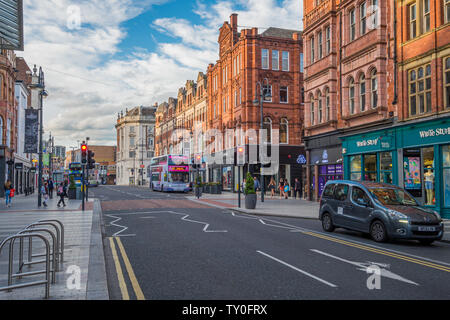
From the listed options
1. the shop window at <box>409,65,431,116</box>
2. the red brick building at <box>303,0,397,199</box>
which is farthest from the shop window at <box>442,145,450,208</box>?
the red brick building at <box>303,0,397,199</box>

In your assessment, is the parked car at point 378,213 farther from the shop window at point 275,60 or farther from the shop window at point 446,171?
the shop window at point 275,60

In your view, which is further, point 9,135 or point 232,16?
point 232,16

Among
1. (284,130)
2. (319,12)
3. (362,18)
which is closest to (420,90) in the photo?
(362,18)

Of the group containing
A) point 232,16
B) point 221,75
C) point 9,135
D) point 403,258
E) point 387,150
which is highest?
point 232,16

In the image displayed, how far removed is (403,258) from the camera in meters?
9.91

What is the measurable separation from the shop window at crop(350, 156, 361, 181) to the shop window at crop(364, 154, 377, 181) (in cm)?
66

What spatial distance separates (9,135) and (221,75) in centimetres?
2530

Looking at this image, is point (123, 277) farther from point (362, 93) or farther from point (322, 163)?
point (322, 163)

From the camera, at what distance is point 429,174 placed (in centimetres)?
1962

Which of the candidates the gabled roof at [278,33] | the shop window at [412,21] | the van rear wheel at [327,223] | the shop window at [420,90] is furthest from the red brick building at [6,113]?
the shop window at [420,90]

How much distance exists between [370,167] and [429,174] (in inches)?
183

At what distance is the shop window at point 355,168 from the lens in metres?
25.2
